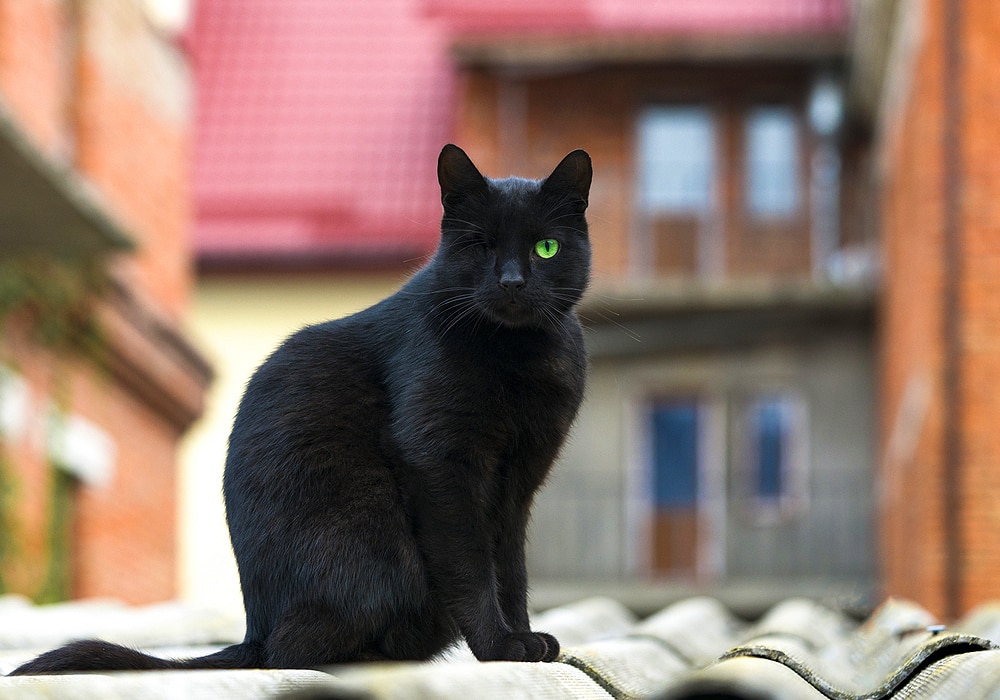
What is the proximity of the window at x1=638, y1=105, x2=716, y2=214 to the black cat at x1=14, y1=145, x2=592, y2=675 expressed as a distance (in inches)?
651

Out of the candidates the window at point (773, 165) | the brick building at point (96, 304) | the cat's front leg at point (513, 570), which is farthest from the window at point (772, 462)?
the cat's front leg at point (513, 570)

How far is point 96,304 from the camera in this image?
1075 cm

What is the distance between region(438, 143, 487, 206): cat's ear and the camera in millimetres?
3443

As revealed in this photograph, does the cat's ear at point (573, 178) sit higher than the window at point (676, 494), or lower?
higher

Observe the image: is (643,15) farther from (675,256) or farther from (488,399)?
(488,399)

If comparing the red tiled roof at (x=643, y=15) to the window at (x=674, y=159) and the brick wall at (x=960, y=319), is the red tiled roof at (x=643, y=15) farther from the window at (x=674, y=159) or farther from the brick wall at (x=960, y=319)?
the brick wall at (x=960, y=319)

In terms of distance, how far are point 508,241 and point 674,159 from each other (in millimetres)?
16768

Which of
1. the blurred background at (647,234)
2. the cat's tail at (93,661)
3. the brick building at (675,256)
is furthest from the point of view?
the brick building at (675,256)

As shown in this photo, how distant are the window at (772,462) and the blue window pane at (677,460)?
64cm

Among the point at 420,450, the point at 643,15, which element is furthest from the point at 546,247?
the point at 643,15

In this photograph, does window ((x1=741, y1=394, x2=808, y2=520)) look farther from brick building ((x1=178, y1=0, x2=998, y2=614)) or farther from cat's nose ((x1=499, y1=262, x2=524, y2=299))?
cat's nose ((x1=499, y1=262, x2=524, y2=299))

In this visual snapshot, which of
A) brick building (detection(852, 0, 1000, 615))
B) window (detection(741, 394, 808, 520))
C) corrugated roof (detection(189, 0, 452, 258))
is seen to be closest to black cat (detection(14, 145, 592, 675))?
brick building (detection(852, 0, 1000, 615))

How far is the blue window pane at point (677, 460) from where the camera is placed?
1931 centimetres

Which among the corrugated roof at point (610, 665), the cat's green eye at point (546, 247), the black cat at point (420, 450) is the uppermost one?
the cat's green eye at point (546, 247)
